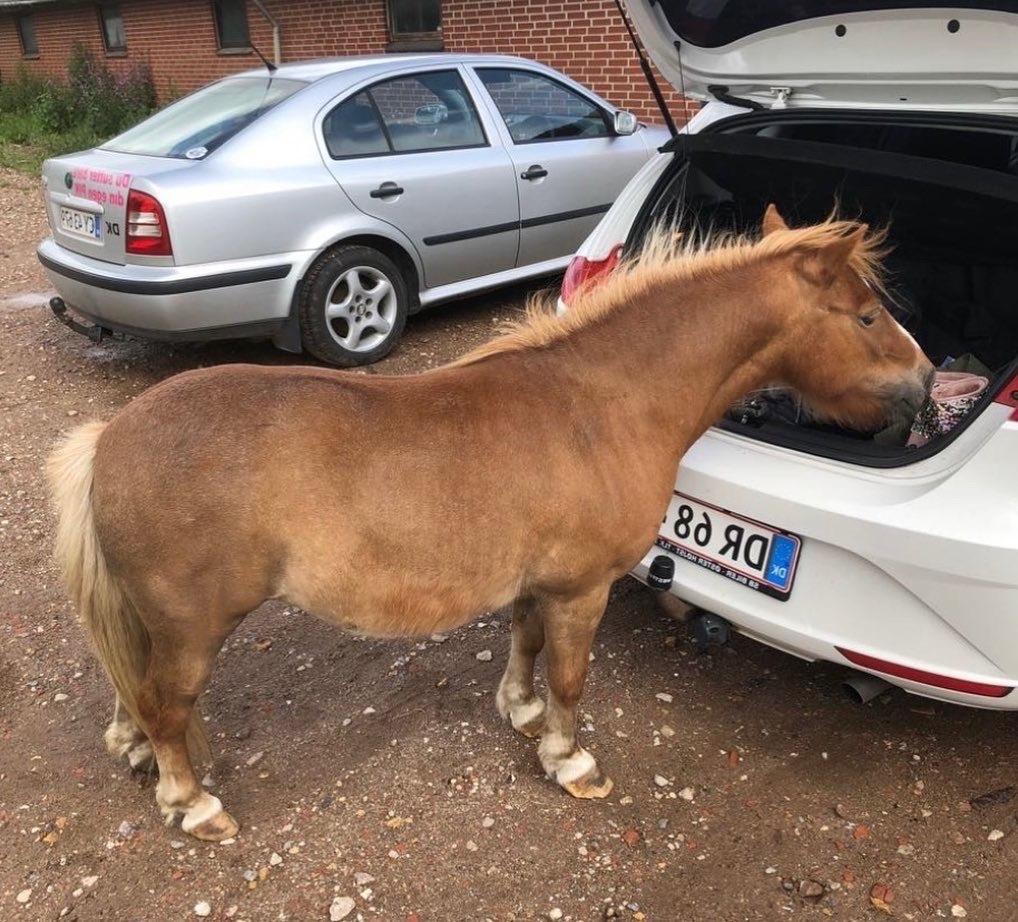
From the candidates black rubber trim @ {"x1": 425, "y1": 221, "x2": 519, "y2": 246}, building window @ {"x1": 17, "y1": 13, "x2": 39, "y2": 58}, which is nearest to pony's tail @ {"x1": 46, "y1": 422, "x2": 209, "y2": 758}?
black rubber trim @ {"x1": 425, "y1": 221, "x2": 519, "y2": 246}

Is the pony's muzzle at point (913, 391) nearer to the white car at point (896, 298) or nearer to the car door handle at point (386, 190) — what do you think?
the white car at point (896, 298)

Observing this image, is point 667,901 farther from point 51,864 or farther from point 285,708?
point 51,864

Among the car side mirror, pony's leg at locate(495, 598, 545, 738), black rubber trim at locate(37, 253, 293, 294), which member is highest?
the car side mirror

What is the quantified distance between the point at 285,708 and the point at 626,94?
790 centimetres

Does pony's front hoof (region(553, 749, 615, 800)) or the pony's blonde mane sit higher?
the pony's blonde mane

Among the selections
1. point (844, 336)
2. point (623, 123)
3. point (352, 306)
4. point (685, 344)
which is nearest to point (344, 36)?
point (623, 123)

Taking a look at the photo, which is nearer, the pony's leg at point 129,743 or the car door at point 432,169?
the pony's leg at point 129,743

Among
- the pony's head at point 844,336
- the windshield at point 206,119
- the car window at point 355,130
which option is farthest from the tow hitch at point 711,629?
the windshield at point 206,119

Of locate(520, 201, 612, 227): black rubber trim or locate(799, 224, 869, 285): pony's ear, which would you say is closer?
locate(799, 224, 869, 285): pony's ear

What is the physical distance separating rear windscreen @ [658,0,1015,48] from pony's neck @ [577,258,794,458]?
111 centimetres

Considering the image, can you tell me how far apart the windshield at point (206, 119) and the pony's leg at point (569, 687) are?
4015mm

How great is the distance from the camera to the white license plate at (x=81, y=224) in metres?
5.12

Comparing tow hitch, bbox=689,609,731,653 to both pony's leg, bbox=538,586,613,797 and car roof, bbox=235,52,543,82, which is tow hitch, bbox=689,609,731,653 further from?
car roof, bbox=235,52,543,82

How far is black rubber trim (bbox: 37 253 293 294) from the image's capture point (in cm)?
485
